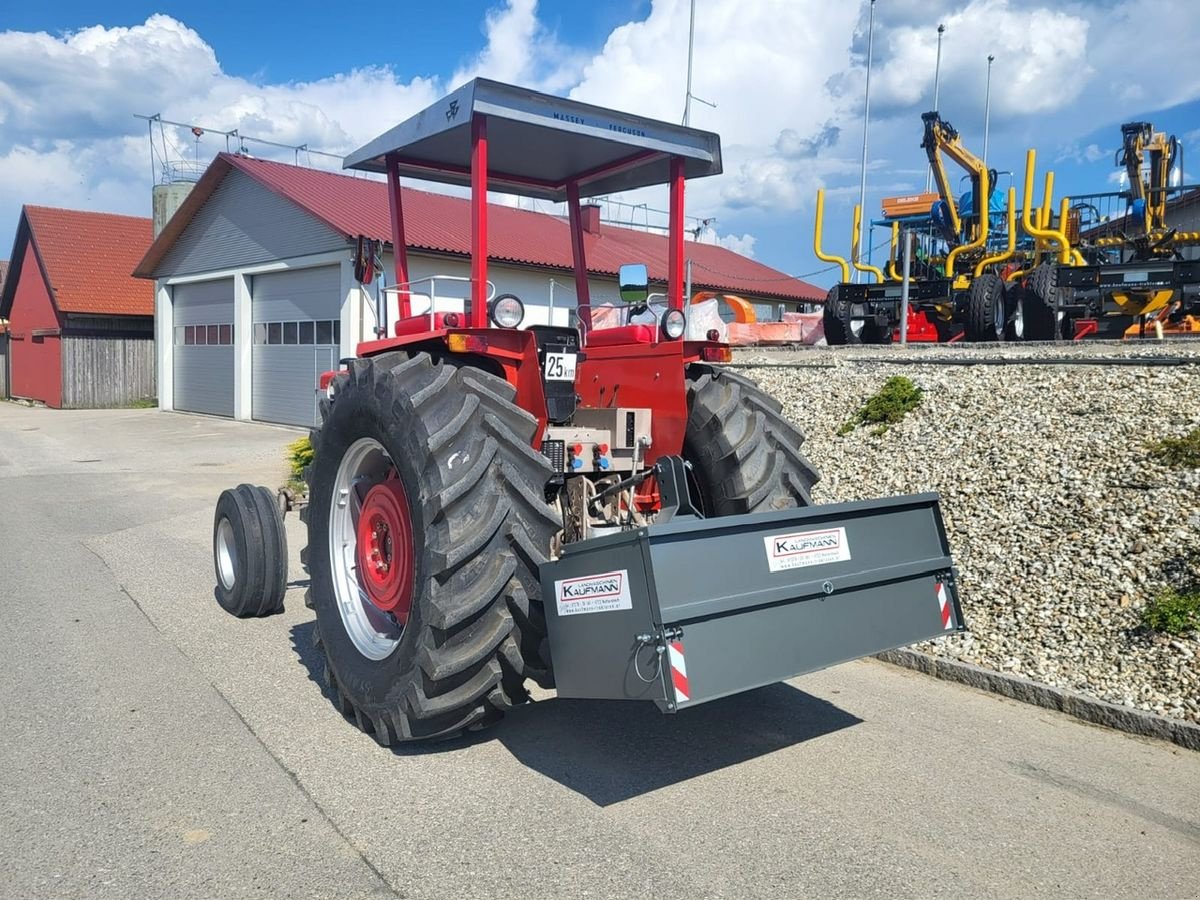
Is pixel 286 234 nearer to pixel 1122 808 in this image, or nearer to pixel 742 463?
pixel 742 463

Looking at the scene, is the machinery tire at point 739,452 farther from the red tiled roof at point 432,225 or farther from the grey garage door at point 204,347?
the grey garage door at point 204,347

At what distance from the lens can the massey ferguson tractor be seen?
3553mm

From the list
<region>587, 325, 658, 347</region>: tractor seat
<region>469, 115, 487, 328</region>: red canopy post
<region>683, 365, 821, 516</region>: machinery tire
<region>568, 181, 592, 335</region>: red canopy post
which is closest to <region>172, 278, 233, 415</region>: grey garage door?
<region>568, 181, 592, 335</region>: red canopy post

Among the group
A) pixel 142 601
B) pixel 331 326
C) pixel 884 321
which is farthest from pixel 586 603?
pixel 331 326

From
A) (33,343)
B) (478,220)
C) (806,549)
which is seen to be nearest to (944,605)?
(806,549)

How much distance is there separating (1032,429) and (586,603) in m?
5.61

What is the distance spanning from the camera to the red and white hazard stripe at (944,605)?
13.8 feet

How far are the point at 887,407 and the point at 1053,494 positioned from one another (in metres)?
2.66

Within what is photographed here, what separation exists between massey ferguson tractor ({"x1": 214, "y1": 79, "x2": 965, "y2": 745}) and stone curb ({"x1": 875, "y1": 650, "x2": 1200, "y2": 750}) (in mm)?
777

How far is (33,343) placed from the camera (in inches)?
1300

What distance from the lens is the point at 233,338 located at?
80.6 feet

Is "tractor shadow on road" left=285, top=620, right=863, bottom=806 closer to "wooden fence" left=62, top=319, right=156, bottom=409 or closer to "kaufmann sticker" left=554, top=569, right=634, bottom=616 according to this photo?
"kaufmann sticker" left=554, top=569, right=634, bottom=616

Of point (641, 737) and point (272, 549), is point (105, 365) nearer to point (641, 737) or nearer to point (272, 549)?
point (272, 549)

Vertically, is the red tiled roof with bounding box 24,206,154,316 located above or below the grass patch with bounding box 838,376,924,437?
above
